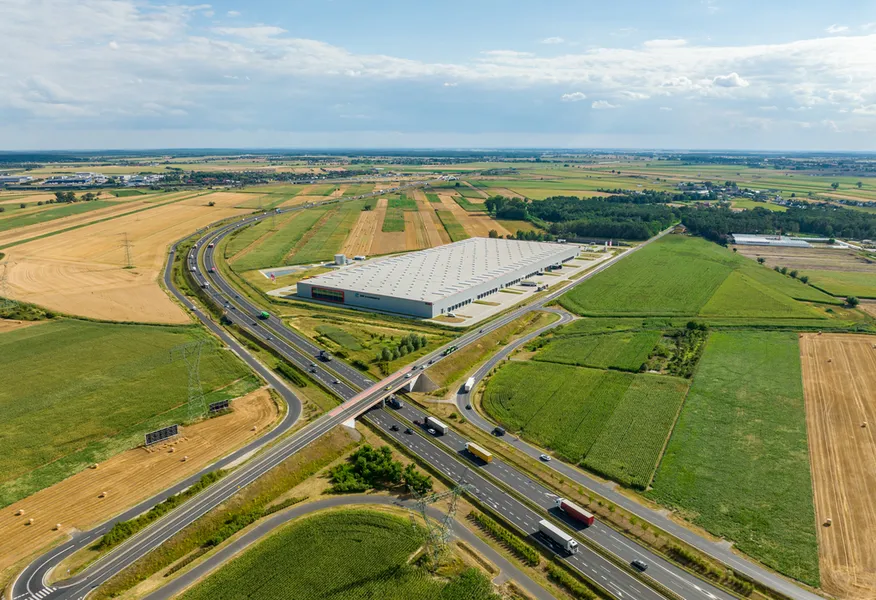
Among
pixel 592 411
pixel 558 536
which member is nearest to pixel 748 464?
pixel 592 411

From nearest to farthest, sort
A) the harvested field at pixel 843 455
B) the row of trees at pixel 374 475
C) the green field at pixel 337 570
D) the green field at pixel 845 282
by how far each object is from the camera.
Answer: the green field at pixel 337 570 < the harvested field at pixel 843 455 < the row of trees at pixel 374 475 < the green field at pixel 845 282

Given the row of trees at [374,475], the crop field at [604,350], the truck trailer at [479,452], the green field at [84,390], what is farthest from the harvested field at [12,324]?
the crop field at [604,350]

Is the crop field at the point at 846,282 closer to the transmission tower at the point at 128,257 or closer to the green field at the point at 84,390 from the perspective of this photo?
the green field at the point at 84,390

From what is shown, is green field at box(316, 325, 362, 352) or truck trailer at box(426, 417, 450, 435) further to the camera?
green field at box(316, 325, 362, 352)

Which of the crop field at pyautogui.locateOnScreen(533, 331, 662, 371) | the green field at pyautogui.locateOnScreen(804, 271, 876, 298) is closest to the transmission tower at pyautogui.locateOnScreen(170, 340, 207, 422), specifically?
the crop field at pyautogui.locateOnScreen(533, 331, 662, 371)

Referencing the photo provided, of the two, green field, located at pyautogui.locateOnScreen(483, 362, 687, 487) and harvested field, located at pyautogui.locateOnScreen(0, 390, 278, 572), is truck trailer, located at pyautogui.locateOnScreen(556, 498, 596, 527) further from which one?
harvested field, located at pyautogui.locateOnScreen(0, 390, 278, 572)
